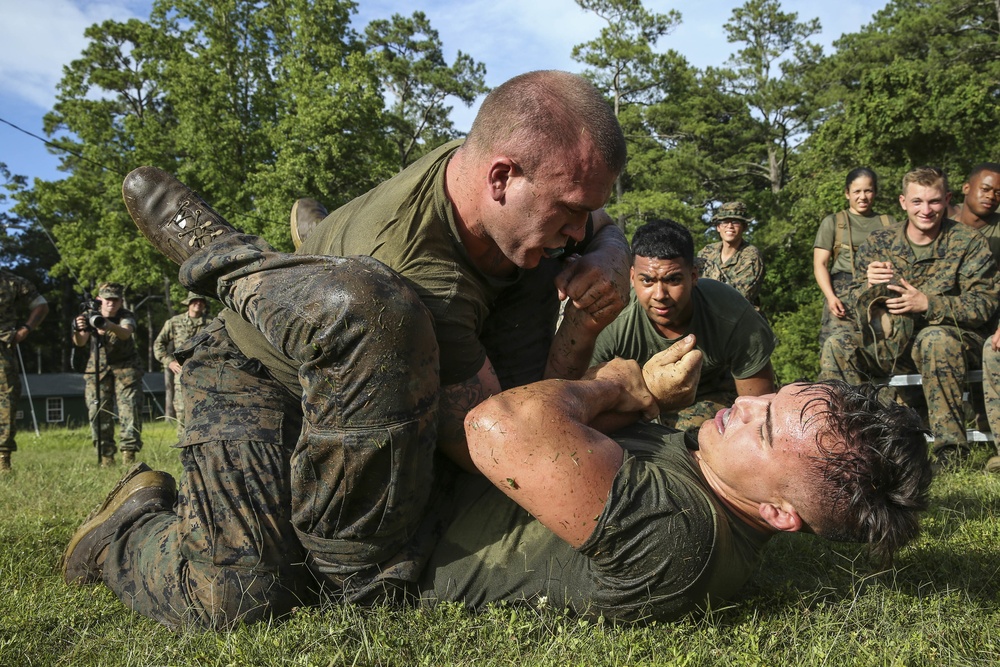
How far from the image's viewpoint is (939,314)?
643 centimetres

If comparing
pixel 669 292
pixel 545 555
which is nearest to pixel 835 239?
pixel 669 292

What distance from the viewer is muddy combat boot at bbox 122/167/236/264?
3.17 meters

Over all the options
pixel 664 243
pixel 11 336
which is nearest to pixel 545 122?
pixel 664 243

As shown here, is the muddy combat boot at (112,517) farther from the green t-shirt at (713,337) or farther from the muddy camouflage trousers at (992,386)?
the muddy camouflage trousers at (992,386)

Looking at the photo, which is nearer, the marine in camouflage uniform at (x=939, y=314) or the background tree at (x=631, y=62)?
the marine in camouflage uniform at (x=939, y=314)

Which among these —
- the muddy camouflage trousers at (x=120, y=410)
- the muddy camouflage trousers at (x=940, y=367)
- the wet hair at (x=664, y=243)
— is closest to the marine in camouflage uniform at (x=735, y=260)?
the muddy camouflage trousers at (x=940, y=367)

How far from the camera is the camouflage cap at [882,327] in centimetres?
652

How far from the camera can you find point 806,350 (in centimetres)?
1536

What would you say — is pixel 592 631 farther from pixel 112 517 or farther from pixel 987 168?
pixel 987 168

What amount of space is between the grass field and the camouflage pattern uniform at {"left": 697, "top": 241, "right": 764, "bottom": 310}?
586 cm

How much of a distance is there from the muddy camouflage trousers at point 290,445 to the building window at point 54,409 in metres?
28.1

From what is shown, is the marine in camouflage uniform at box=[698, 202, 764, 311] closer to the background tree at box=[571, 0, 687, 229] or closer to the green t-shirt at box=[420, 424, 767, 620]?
the green t-shirt at box=[420, 424, 767, 620]

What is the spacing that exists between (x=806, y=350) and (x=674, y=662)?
14102mm

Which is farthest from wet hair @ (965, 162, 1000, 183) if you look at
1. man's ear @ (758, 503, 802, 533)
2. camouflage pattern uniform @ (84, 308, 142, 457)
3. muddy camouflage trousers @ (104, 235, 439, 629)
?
camouflage pattern uniform @ (84, 308, 142, 457)
